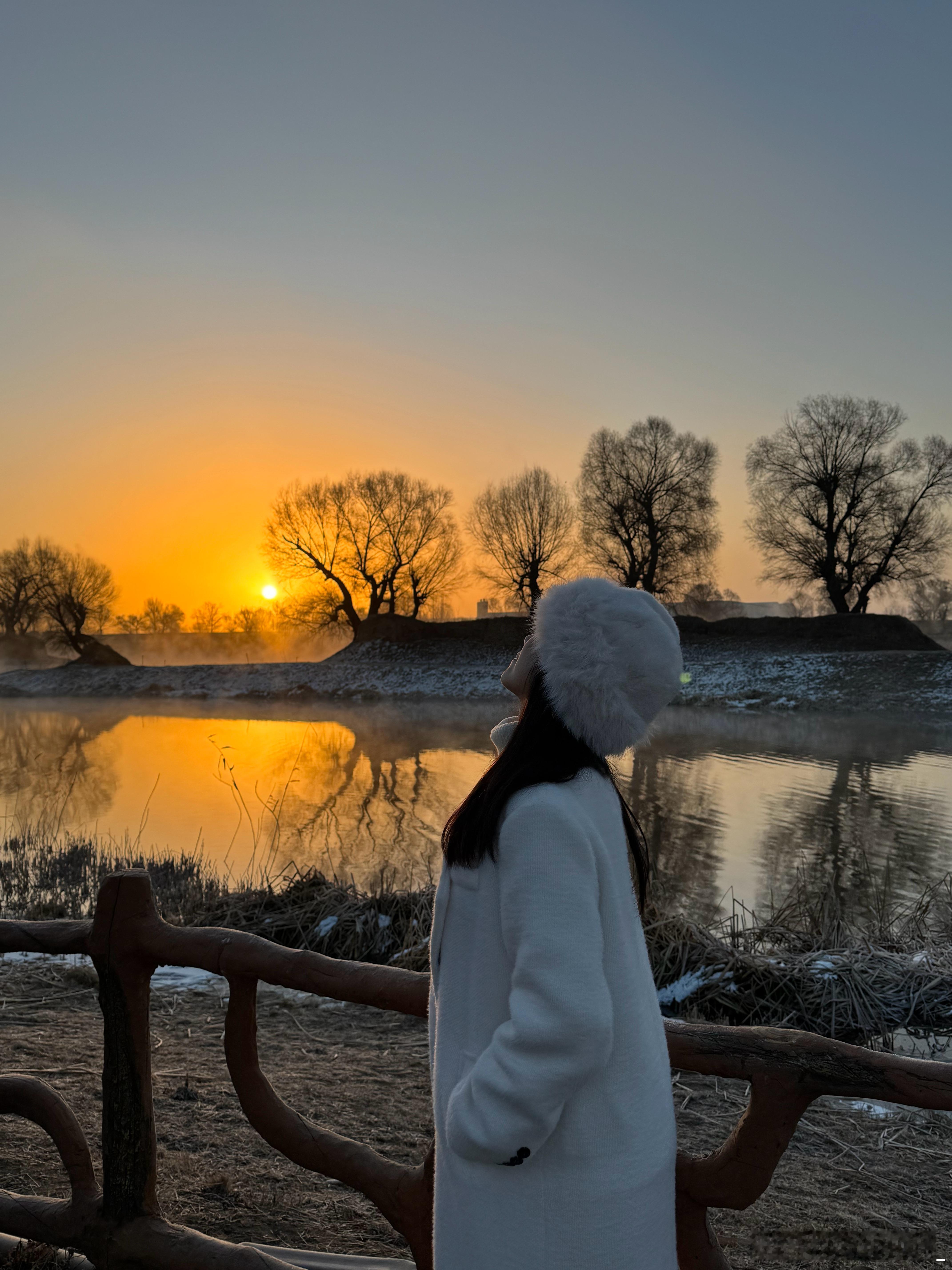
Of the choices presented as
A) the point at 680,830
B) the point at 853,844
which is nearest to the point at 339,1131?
the point at 680,830

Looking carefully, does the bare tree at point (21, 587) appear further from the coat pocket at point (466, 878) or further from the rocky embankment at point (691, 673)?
the coat pocket at point (466, 878)

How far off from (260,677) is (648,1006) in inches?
1633

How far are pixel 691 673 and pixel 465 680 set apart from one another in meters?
9.25

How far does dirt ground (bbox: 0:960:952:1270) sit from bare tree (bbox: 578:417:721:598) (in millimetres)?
43237

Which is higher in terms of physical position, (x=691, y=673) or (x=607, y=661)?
(x=607, y=661)

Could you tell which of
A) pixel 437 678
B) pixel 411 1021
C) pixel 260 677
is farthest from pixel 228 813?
pixel 260 677

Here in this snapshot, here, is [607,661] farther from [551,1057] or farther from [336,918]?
[336,918]

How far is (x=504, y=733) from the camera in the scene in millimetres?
1770

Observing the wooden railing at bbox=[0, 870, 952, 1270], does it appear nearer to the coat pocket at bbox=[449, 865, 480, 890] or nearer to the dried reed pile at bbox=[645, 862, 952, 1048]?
the coat pocket at bbox=[449, 865, 480, 890]

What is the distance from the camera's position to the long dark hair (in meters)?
1.52

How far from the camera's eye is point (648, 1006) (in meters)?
1.62

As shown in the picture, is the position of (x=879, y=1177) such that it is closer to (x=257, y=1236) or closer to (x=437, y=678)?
(x=257, y=1236)

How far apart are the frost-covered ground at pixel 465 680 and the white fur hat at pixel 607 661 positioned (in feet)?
91.4

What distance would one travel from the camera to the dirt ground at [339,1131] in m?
3.23
